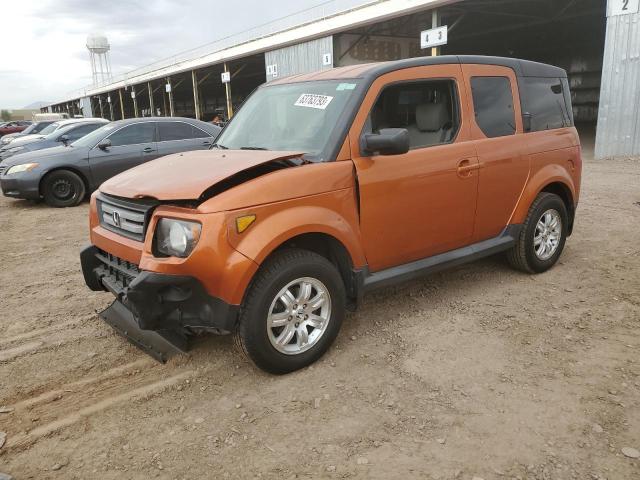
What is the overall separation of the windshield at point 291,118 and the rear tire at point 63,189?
619 centimetres

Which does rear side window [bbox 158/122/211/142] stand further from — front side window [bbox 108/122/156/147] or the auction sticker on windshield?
the auction sticker on windshield

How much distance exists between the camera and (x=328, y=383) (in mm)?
3086

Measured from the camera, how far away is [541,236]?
15.7 feet

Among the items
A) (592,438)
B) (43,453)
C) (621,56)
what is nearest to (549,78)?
(592,438)

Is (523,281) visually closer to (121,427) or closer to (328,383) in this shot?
(328,383)

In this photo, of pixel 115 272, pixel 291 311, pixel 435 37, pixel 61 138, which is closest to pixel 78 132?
pixel 61 138

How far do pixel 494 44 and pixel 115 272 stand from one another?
30899 millimetres

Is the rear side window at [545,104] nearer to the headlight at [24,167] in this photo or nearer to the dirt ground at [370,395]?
the dirt ground at [370,395]

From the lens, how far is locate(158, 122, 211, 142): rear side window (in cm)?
956

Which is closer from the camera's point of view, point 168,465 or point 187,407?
point 168,465

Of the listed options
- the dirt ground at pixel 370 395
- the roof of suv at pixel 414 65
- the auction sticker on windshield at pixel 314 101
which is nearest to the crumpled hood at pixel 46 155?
the dirt ground at pixel 370 395

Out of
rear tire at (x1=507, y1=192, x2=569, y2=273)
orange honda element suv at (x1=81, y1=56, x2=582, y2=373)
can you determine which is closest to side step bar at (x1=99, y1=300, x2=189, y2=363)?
orange honda element suv at (x1=81, y1=56, x2=582, y2=373)

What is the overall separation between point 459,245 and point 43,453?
3.17 meters

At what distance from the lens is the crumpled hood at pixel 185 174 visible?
290 cm
